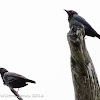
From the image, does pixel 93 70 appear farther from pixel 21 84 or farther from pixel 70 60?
pixel 21 84

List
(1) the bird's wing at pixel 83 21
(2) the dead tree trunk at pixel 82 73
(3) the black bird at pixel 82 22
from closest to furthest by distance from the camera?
(2) the dead tree trunk at pixel 82 73, (3) the black bird at pixel 82 22, (1) the bird's wing at pixel 83 21

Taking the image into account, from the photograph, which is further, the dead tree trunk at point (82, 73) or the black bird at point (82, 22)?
the black bird at point (82, 22)

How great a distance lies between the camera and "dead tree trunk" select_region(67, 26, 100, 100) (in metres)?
3.24

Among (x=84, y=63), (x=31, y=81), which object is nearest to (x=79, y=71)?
(x=84, y=63)

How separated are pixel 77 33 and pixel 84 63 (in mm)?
437

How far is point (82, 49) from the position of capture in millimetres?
3293

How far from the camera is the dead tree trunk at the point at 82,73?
3.24m

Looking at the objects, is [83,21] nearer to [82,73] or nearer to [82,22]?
[82,22]

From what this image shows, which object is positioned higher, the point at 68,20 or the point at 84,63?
the point at 68,20

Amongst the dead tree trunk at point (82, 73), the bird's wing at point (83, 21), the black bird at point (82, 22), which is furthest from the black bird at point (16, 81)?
the dead tree trunk at point (82, 73)

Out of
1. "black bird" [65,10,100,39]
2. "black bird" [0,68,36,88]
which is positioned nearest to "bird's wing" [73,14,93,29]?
"black bird" [65,10,100,39]

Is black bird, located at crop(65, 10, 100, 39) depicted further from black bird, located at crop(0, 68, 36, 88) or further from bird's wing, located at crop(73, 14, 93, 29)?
black bird, located at crop(0, 68, 36, 88)

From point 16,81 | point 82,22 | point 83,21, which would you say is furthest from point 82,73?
point 16,81

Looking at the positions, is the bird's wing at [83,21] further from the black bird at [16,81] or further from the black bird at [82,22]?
the black bird at [16,81]
